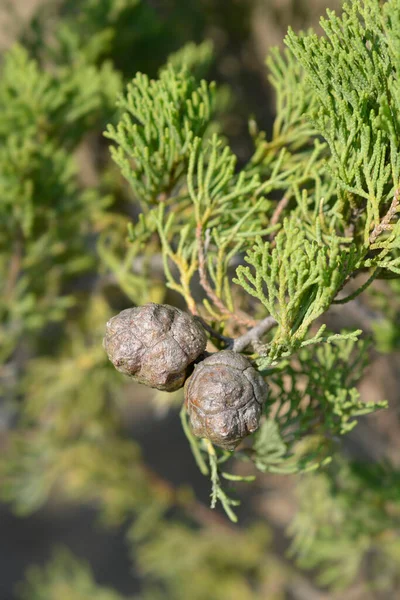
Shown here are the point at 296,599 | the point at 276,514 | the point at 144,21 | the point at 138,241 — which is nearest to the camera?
the point at 138,241

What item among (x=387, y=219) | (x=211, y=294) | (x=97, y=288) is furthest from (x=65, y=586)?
(x=387, y=219)

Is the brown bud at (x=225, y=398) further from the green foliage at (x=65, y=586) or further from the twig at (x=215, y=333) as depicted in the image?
the green foliage at (x=65, y=586)

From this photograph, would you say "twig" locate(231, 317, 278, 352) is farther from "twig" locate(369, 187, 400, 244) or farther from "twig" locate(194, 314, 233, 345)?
"twig" locate(369, 187, 400, 244)

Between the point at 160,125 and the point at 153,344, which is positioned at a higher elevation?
the point at 160,125

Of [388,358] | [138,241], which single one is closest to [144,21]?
[138,241]

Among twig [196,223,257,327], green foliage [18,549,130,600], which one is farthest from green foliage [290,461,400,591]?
green foliage [18,549,130,600]

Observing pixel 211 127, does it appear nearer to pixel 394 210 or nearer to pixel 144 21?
pixel 144 21

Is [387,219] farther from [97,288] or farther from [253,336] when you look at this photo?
[97,288]
